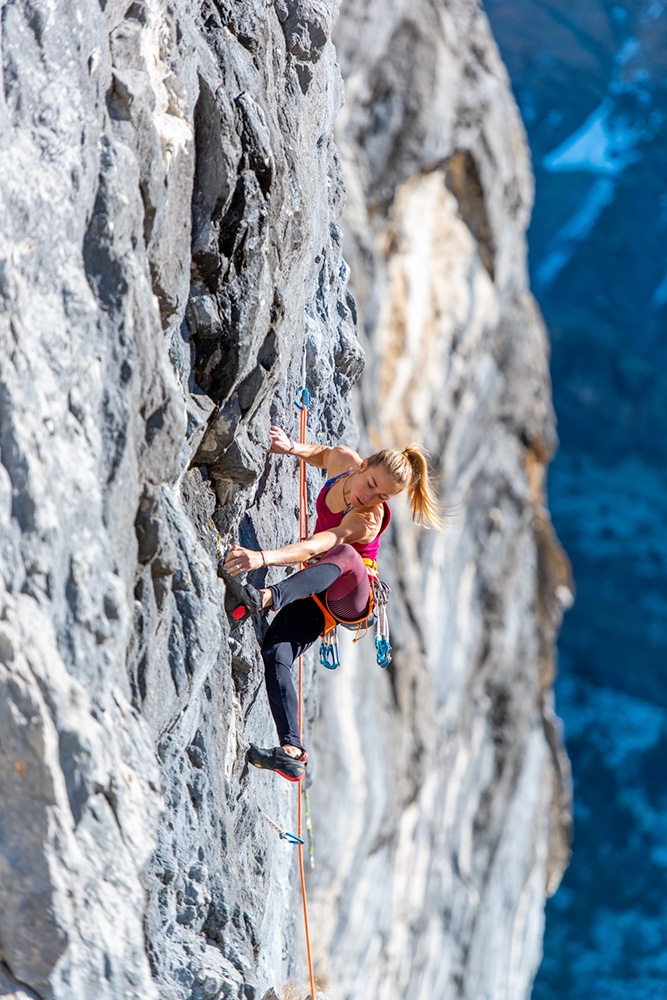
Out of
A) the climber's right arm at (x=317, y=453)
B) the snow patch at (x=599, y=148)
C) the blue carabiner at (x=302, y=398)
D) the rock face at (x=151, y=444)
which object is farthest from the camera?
the snow patch at (x=599, y=148)

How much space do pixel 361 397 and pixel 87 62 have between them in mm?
8422

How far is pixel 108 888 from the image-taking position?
3.03 meters

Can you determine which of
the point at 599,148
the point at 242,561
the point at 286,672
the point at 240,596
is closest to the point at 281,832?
the point at 286,672

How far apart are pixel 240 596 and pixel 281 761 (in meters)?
0.81

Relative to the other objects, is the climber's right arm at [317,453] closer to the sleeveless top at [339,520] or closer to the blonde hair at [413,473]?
the sleeveless top at [339,520]

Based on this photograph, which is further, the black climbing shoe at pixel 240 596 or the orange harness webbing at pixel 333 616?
the orange harness webbing at pixel 333 616

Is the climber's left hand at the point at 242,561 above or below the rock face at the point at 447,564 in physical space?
below

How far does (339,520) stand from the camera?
4.51m

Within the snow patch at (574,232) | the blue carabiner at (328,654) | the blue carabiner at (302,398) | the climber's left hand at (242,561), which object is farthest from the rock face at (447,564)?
the snow patch at (574,232)

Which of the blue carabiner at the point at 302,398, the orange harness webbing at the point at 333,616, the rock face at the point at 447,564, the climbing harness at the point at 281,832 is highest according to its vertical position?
the rock face at the point at 447,564

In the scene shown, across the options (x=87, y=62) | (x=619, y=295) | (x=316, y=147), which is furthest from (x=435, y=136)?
(x=619, y=295)

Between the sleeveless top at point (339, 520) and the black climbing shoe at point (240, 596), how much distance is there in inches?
22.1

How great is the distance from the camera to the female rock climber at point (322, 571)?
4.08 metres

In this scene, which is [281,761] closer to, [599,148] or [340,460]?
[340,460]
